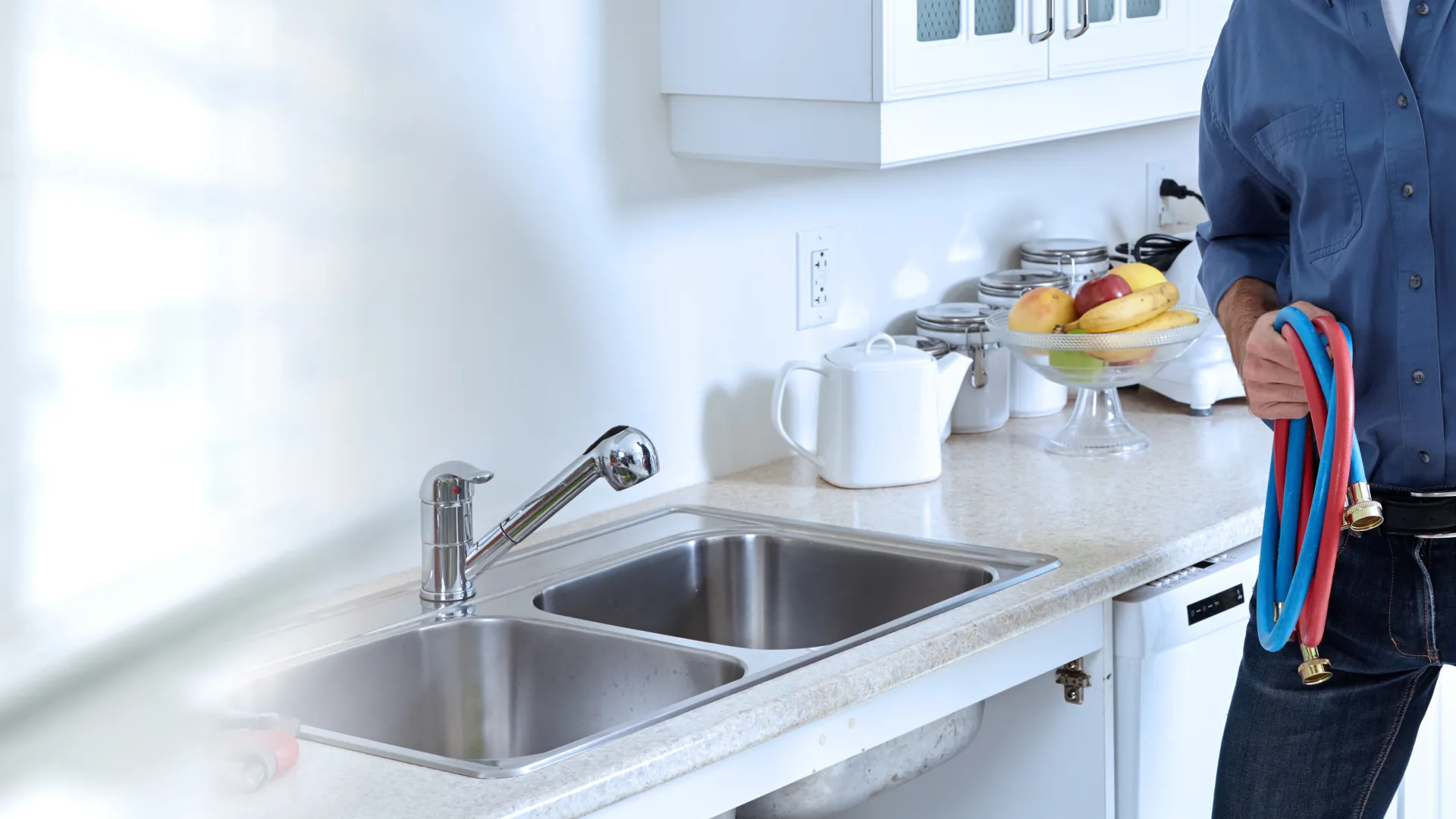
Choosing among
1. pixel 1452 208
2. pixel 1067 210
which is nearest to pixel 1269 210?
pixel 1452 208

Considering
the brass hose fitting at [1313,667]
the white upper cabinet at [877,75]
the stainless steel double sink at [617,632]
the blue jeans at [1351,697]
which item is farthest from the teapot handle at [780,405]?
the brass hose fitting at [1313,667]

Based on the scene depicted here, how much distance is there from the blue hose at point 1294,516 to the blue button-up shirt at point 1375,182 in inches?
1.6

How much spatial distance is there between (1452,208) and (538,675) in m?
0.89

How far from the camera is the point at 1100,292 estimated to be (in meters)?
1.87

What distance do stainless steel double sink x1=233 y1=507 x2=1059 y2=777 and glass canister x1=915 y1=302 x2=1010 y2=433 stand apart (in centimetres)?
46

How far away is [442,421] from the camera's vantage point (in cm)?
152

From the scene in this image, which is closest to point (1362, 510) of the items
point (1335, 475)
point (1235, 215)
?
point (1335, 475)

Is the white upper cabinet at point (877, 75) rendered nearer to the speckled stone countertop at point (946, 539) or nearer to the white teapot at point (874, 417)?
the white teapot at point (874, 417)

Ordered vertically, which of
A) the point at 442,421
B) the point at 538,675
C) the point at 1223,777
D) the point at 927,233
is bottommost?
the point at 1223,777

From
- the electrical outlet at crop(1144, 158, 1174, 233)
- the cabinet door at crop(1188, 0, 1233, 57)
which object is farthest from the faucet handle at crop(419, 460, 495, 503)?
the electrical outlet at crop(1144, 158, 1174, 233)

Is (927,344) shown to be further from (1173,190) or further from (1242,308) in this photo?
(1173,190)

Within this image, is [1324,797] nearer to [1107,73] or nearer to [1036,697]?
[1036,697]

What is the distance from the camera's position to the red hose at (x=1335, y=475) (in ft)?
3.67

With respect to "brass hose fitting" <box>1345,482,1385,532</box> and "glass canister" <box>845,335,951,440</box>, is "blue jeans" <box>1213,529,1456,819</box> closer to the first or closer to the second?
"brass hose fitting" <box>1345,482,1385,532</box>
